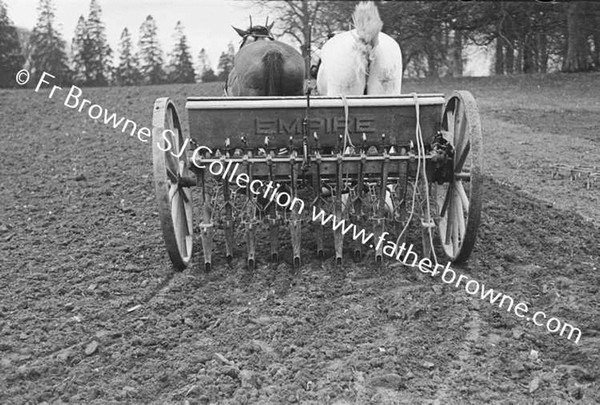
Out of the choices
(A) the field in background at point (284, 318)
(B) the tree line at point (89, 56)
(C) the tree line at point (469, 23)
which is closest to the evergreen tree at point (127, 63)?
(B) the tree line at point (89, 56)

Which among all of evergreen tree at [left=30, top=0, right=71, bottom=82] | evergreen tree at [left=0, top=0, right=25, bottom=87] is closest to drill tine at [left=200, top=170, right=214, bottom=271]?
evergreen tree at [left=0, top=0, right=25, bottom=87]

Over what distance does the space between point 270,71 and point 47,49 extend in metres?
36.1

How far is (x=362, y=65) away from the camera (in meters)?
6.05

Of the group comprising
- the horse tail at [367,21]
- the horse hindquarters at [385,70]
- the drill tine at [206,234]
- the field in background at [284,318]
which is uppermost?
the horse tail at [367,21]

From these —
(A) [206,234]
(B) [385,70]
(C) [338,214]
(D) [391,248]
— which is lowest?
(D) [391,248]

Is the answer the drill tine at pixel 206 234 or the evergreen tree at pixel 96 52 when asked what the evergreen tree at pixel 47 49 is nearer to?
the evergreen tree at pixel 96 52

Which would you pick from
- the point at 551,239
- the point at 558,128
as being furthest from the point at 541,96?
the point at 551,239

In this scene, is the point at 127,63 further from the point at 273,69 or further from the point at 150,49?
the point at 273,69

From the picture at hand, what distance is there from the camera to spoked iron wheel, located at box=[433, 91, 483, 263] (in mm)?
4617

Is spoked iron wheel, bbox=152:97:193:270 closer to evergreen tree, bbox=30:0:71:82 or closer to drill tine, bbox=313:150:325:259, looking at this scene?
drill tine, bbox=313:150:325:259

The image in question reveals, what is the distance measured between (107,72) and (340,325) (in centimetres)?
4130

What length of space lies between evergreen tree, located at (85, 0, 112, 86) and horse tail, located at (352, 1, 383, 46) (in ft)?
119

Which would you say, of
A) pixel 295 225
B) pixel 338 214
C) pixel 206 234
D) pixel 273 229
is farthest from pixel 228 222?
pixel 338 214

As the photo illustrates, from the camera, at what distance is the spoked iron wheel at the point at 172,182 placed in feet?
15.2
